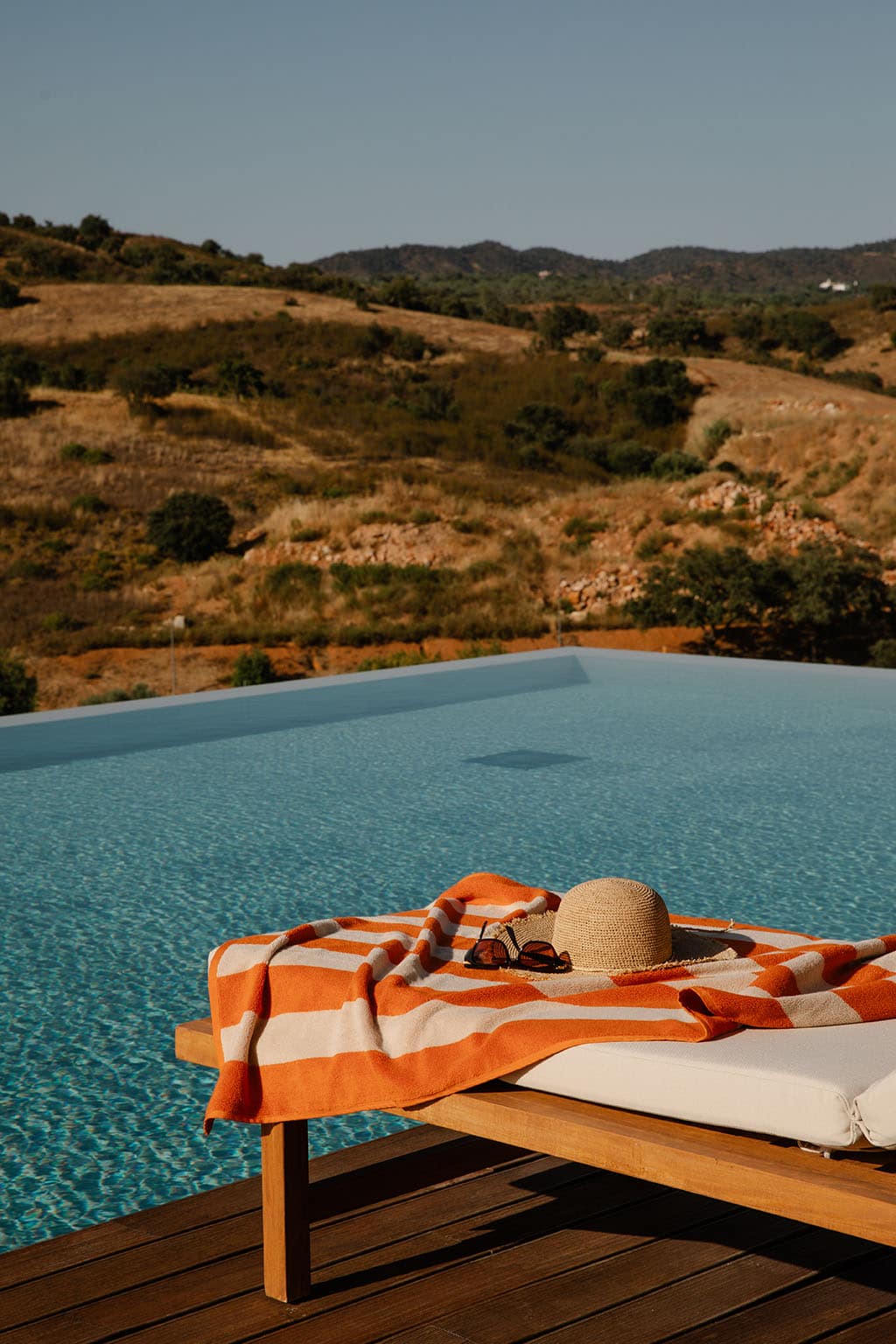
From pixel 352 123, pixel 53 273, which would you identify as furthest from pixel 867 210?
pixel 53 273

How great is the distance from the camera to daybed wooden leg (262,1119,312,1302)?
173cm

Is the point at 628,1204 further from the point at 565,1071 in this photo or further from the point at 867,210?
the point at 867,210

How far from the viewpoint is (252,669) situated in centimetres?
1201

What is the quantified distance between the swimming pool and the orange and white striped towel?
0.88m

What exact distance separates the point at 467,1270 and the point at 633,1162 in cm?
49

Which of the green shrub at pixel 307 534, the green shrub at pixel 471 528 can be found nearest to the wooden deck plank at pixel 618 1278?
the green shrub at pixel 471 528

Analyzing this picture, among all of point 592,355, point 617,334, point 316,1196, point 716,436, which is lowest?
point 316,1196

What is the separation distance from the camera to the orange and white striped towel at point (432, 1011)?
163 centimetres

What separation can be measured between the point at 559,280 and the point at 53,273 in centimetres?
2376

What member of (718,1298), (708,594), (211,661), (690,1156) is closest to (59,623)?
(211,661)

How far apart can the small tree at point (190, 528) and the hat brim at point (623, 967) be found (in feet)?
51.0

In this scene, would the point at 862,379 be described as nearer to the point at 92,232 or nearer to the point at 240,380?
the point at 240,380

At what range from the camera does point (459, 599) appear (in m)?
15.2

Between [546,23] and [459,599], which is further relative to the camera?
[546,23]
